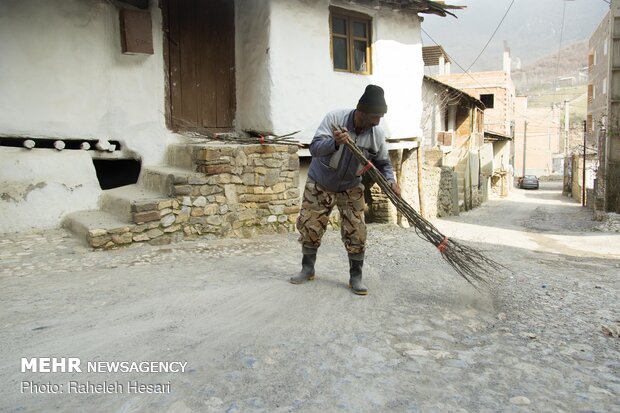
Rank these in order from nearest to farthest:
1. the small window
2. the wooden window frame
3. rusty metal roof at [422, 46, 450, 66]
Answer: the wooden window frame
rusty metal roof at [422, 46, 450, 66]
the small window

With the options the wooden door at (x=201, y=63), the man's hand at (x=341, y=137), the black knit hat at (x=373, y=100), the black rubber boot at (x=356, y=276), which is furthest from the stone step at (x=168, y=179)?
the black knit hat at (x=373, y=100)

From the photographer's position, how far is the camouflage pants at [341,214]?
12.9 feet

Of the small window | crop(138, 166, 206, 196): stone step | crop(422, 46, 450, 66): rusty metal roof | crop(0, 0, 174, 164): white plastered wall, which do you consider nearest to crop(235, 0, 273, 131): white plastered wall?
crop(0, 0, 174, 164): white plastered wall

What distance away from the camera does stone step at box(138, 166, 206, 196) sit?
5969mm

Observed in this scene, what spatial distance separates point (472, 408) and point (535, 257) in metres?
4.74

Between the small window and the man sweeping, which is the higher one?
the small window

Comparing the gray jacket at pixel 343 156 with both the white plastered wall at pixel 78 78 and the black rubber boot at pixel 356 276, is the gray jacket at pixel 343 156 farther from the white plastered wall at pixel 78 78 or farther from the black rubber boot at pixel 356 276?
the white plastered wall at pixel 78 78

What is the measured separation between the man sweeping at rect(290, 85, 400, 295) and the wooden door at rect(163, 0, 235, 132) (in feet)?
13.9

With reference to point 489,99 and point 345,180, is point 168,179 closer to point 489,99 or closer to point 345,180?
point 345,180

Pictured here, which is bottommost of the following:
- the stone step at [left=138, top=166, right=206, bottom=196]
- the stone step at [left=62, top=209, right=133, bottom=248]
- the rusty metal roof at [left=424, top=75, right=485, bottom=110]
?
the stone step at [left=62, top=209, right=133, bottom=248]

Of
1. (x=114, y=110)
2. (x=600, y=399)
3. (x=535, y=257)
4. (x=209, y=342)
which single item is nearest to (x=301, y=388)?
(x=209, y=342)

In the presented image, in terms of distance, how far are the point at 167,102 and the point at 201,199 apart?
204 cm

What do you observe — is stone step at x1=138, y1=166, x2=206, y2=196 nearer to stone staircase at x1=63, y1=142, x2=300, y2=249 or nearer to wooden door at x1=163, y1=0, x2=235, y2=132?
stone staircase at x1=63, y1=142, x2=300, y2=249

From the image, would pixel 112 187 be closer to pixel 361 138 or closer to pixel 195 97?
pixel 195 97
